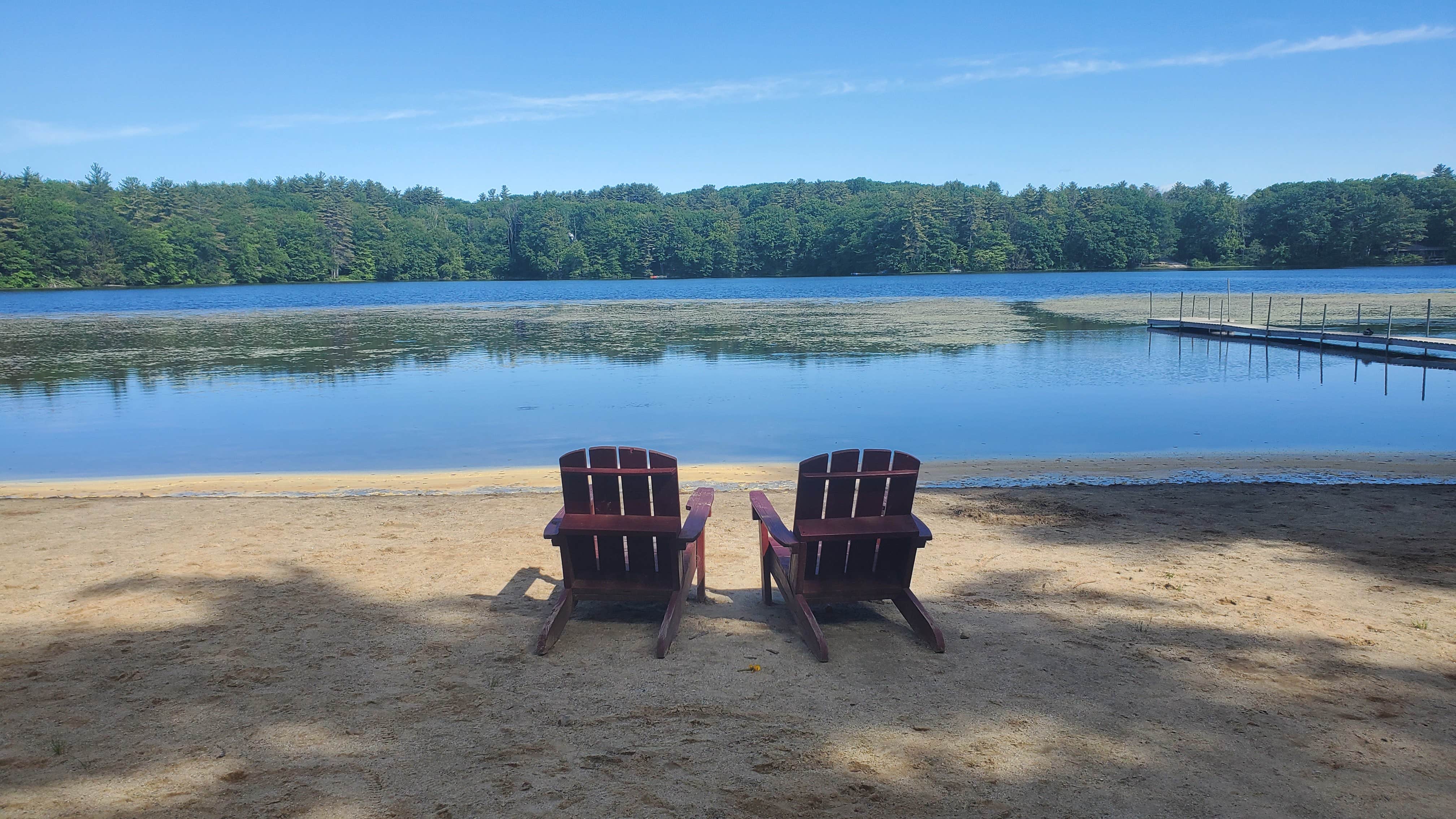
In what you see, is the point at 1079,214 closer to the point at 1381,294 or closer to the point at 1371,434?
the point at 1381,294

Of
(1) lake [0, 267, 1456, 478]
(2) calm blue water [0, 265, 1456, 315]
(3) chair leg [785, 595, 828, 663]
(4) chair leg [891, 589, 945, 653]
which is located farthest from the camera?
(2) calm blue water [0, 265, 1456, 315]

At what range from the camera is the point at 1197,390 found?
1739 cm

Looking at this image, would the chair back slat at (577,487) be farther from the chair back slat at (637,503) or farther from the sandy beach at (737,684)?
the sandy beach at (737,684)

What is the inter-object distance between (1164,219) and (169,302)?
387 feet

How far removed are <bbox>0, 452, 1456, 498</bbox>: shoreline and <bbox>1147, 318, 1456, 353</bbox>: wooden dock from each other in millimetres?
14329

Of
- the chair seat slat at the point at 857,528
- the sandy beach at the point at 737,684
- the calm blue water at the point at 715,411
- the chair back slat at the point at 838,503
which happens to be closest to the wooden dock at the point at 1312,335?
the calm blue water at the point at 715,411

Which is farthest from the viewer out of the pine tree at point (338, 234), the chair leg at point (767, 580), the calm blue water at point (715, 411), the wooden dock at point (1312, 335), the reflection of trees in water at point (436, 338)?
the pine tree at point (338, 234)

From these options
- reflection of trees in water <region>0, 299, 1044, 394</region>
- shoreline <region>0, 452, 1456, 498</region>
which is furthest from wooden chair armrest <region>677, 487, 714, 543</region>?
reflection of trees in water <region>0, 299, 1044, 394</region>

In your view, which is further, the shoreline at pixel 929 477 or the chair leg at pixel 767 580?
the shoreline at pixel 929 477

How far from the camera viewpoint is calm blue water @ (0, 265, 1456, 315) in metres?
59.9

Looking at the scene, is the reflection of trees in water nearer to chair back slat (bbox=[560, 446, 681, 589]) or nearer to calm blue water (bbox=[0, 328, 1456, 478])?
calm blue water (bbox=[0, 328, 1456, 478])

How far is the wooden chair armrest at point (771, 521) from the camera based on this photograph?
4789 mm

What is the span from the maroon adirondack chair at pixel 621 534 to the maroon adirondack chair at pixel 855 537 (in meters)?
0.59

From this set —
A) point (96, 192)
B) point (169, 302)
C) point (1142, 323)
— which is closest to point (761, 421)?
point (1142, 323)
